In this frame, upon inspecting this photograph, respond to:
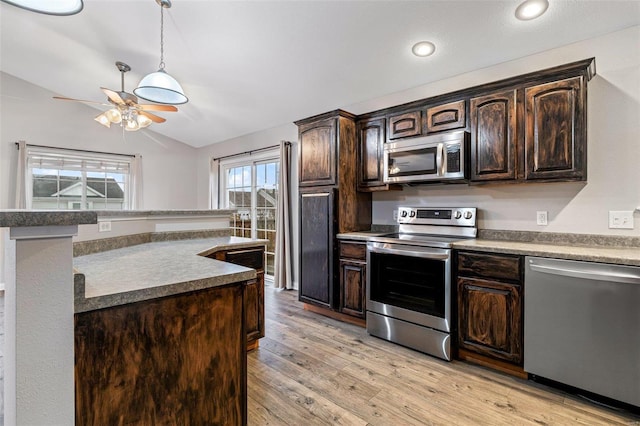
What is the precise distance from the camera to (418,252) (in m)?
2.68

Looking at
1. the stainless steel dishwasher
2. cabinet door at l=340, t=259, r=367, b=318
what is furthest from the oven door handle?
the stainless steel dishwasher

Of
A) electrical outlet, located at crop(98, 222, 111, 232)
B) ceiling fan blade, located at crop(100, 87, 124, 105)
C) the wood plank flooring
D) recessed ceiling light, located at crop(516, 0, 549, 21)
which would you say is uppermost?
recessed ceiling light, located at crop(516, 0, 549, 21)

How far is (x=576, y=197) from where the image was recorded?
2479mm

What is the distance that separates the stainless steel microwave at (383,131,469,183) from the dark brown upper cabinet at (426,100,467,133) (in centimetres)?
10

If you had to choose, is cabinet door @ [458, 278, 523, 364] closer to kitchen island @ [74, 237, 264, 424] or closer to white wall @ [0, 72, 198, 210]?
kitchen island @ [74, 237, 264, 424]

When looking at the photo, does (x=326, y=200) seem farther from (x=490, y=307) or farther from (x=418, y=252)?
(x=490, y=307)

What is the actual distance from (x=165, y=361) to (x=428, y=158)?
263cm

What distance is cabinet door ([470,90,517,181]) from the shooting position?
2523mm

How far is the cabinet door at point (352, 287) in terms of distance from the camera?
10.5 ft

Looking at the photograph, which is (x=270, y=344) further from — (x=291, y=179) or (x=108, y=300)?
(x=291, y=179)

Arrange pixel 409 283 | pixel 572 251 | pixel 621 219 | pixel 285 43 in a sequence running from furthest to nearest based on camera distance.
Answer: pixel 285 43 → pixel 409 283 → pixel 621 219 → pixel 572 251

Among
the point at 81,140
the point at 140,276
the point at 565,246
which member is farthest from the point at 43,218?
the point at 81,140

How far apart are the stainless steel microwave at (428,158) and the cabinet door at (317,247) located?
0.72m

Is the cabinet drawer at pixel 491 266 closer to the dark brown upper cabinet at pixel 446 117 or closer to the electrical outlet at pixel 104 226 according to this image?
the dark brown upper cabinet at pixel 446 117
